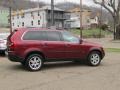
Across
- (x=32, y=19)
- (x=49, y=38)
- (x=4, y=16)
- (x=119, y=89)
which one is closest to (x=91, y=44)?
(x=49, y=38)

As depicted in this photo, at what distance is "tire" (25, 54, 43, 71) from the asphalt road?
0.81ft

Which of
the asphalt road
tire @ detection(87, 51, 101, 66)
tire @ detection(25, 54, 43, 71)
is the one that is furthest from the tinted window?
tire @ detection(87, 51, 101, 66)

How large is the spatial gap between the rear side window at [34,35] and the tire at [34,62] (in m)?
0.71

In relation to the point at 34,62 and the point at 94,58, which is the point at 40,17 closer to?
the point at 94,58

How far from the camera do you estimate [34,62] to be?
12.7 m

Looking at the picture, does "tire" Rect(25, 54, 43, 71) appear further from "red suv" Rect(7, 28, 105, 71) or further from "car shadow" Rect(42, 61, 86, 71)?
"car shadow" Rect(42, 61, 86, 71)

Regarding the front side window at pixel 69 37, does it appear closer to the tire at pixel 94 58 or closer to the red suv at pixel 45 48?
the red suv at pixel 45 48

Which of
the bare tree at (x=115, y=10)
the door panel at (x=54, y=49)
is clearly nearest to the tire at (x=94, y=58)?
the door panel at (x=54, y=49)

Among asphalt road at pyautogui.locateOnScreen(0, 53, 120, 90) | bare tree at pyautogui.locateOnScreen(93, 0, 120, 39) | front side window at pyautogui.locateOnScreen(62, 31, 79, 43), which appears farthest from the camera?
bare tree at pyautogui.locateOnScreen(93, 0, 120, 39)

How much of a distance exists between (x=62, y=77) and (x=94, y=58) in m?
3.39

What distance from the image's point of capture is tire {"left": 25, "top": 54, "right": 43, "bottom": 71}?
12.5 meters

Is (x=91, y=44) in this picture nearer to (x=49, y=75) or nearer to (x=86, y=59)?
(x=86, y=59)

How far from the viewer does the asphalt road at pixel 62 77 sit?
31.1 ft

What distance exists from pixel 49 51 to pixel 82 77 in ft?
7.91
